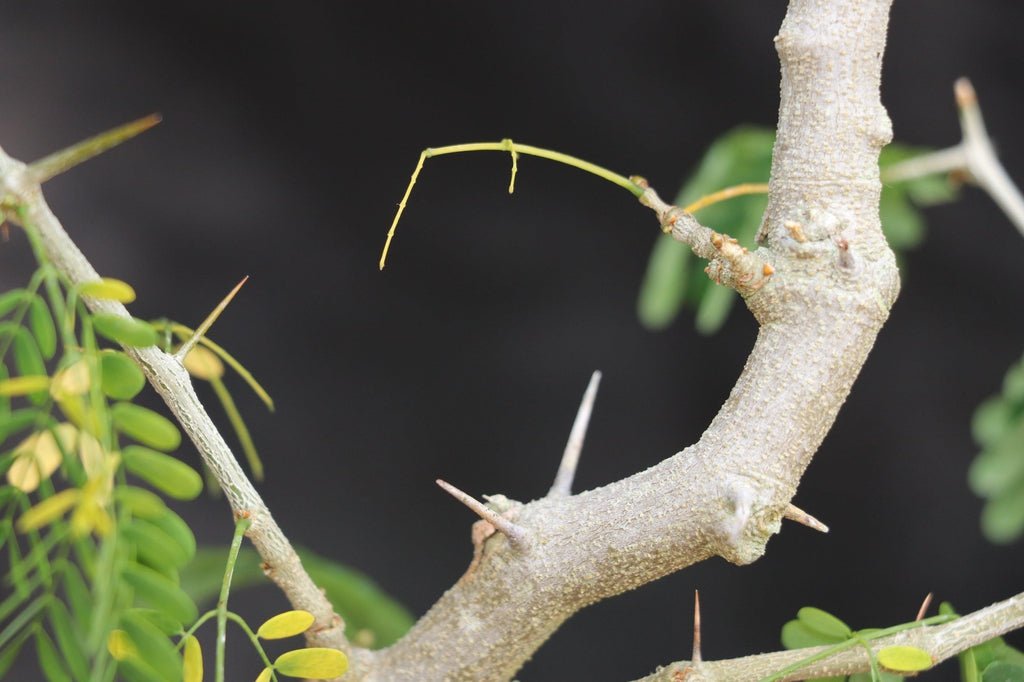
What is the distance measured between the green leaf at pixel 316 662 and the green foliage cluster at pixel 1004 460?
1.24 ft

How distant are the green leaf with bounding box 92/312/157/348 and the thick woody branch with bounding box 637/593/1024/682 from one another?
0.80 feet

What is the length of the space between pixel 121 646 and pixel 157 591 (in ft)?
0.07

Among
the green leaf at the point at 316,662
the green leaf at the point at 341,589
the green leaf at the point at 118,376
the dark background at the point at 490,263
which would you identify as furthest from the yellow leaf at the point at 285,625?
the dark background at the point at 490,263

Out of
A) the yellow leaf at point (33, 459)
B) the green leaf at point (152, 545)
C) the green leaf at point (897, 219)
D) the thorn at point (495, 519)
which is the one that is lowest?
the green leaf at point (152, 545)

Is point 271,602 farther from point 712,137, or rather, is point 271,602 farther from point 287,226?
point 712,137

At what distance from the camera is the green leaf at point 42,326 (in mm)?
291

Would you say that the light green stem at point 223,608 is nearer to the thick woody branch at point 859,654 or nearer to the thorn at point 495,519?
the thorn at point 495,519

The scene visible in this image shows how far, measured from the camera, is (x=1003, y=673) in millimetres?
406

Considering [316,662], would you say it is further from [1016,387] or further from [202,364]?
[1016,387]

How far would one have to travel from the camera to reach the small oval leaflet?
1.23 feet

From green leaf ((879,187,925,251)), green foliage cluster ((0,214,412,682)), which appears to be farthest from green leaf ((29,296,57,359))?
green leaf ((879,187,925,251))

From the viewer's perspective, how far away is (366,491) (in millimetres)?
1049

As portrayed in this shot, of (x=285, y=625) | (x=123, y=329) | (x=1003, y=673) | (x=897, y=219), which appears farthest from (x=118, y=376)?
(x=897, y=219)

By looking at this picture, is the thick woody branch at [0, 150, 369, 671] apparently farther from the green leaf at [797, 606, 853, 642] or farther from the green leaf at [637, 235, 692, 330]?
the green leaf at [637, 235, 692, 330]
